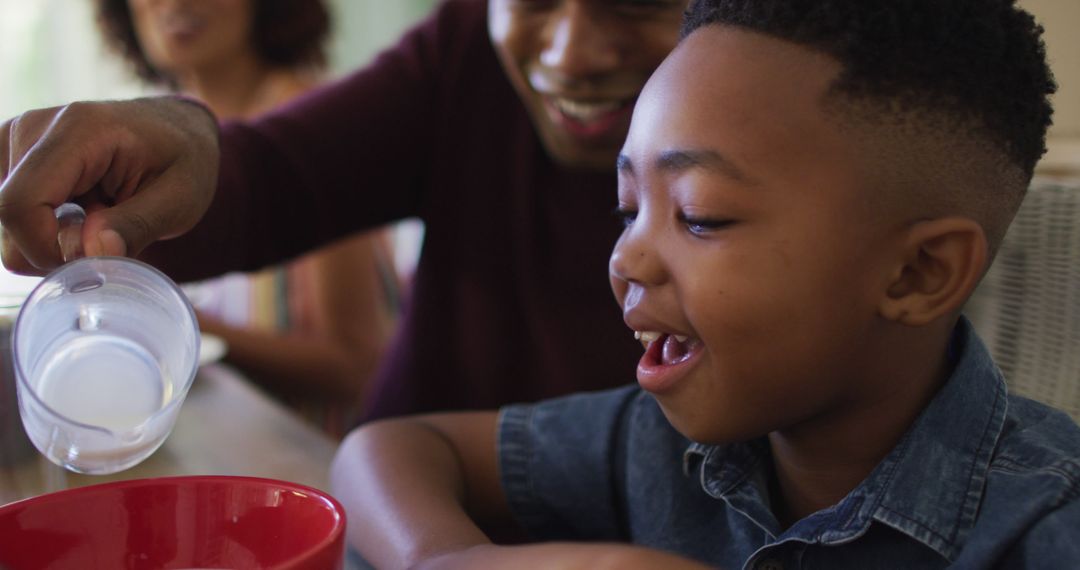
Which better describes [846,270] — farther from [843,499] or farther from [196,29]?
[196,29]

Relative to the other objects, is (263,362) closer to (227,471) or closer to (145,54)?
(227,471)

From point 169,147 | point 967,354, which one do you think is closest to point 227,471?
point 169,147

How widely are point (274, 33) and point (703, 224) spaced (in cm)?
192

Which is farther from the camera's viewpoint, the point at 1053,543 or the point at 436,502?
the point at 436,502

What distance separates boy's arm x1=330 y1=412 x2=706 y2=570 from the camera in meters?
0.58

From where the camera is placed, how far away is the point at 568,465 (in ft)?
2.95

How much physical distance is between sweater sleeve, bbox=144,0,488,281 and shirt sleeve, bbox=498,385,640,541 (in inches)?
15.4

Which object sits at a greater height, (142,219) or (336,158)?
(142,219)

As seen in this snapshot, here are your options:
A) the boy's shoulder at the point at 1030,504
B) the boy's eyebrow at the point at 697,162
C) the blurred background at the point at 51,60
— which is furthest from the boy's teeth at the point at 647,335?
the blurred background at the point at 51,60

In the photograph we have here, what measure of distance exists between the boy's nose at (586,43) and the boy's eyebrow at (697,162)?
0.35m

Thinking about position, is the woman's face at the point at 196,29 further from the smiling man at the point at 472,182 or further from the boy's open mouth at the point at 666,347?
the boy's open mouth at the point at 666,347

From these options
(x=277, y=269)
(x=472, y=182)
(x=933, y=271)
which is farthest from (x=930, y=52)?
(x=277, y=269)

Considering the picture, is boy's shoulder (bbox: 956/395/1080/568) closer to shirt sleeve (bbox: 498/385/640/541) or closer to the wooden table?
shirt sleeve (bbox: 498/385/640/541)

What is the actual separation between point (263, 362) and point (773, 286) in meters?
1.41
